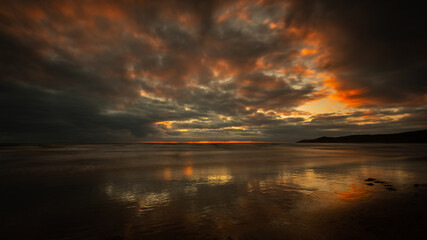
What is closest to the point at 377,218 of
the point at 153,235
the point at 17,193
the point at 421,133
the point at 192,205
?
the point at 192,205

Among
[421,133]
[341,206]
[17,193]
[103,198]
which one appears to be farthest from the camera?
[421,133]

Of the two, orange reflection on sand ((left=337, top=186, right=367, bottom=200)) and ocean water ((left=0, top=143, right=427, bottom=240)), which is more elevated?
orange reflection on sand ((left=337, top=186, right=367, bottom=200))

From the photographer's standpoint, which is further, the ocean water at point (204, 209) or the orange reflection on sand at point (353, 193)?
the orange reflection on sand at point (353, 193)

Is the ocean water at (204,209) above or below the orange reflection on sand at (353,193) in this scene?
below

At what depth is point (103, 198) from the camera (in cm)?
987

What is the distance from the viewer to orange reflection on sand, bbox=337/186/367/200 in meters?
9.69

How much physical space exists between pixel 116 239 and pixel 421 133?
238 m

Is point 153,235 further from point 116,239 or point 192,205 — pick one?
point 192,205

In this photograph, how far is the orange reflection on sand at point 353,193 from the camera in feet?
31.8

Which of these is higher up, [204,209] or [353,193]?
[353,193]

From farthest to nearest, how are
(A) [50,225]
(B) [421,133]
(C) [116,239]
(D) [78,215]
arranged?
(B) [421,133] < (D) [78,215] < (A) [50,225] < (C) [116,239]

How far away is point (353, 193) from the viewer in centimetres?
1026

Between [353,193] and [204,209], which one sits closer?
[204,209]

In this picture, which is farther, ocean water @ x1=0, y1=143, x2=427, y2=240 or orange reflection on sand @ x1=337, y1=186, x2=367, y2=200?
orange reflection on sand @ x1=337, y1=186, x2=367, y2=200
